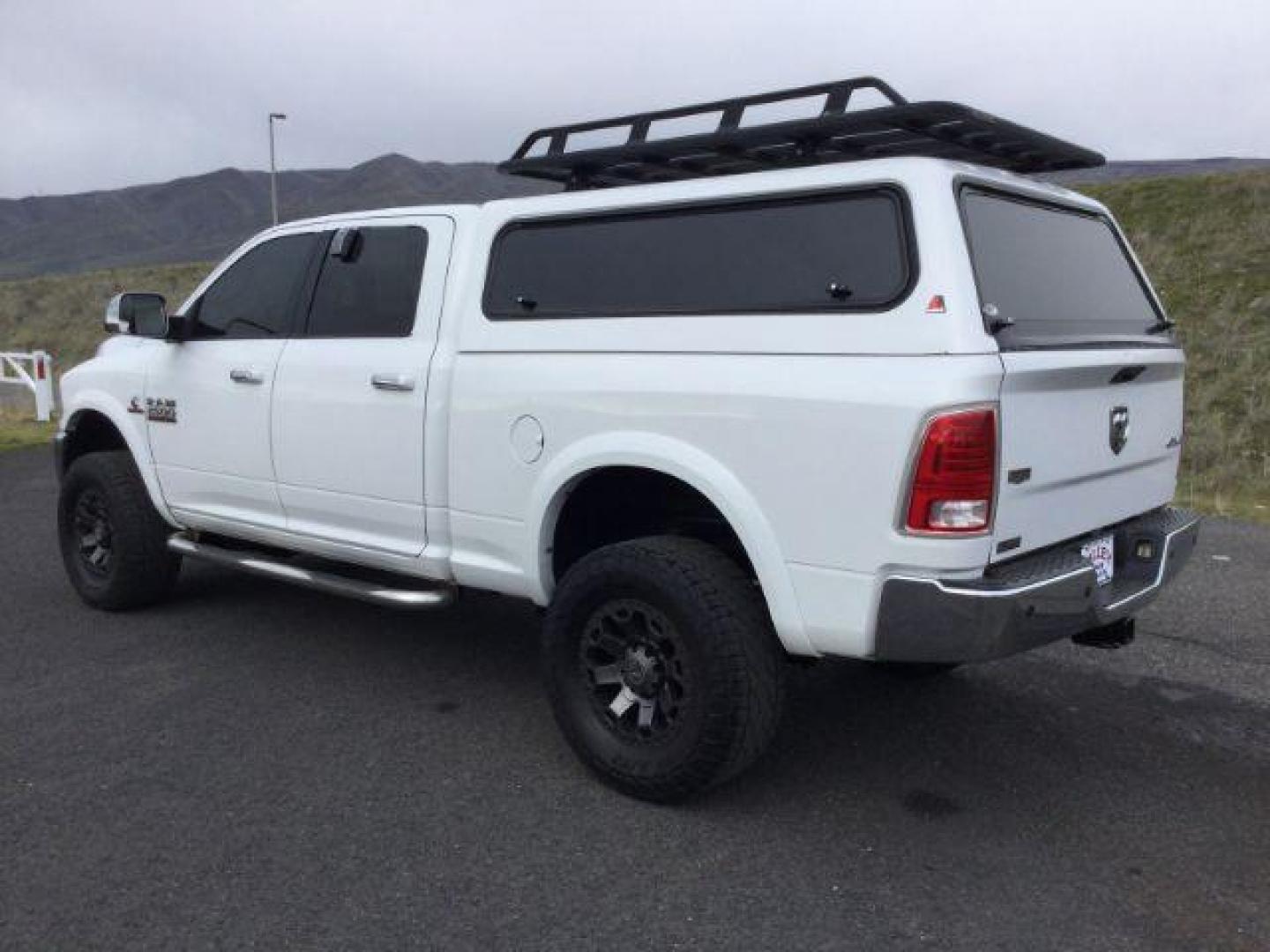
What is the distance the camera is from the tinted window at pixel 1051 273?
3186 mm

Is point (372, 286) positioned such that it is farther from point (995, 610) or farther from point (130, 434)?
point (995, 610)

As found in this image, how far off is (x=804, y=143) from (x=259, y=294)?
2532mm

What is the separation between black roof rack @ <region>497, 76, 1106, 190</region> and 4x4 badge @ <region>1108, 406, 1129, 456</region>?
923 mm

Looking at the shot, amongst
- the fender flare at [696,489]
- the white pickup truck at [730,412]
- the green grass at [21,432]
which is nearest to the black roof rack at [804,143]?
the white pickup truck at [730,412]

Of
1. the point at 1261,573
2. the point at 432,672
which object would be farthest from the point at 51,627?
the point at 1261,573

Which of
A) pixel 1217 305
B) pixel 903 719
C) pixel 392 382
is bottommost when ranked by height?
pixel 903 719

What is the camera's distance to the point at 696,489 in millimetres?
3398

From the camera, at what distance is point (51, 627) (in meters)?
5.19

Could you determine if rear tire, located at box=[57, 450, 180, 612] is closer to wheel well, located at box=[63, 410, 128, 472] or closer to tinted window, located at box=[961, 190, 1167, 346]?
wheel well, located at box=[63, 410, 128, 472]

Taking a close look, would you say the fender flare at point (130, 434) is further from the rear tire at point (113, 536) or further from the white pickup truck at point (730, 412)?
the white pickup truck at point (730, 412)

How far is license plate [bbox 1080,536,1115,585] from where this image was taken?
335 centimetres

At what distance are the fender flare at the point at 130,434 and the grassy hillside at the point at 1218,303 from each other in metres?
7.63

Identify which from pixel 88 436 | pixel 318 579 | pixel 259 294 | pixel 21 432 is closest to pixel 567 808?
pixel 318 579

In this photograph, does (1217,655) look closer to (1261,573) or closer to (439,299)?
(1261,573)
